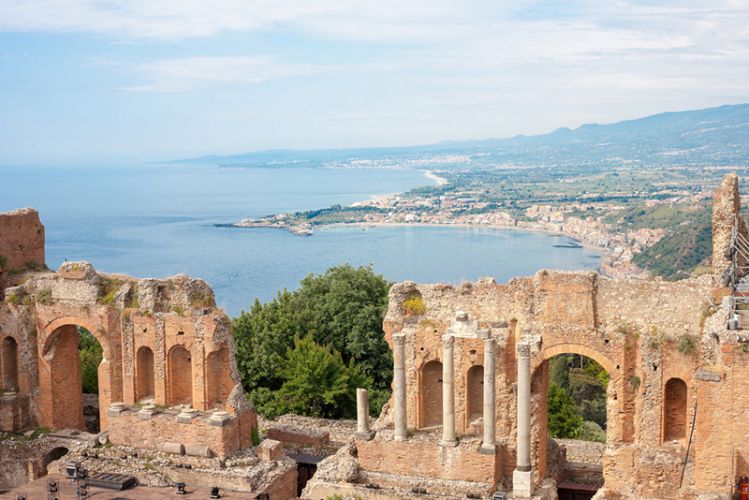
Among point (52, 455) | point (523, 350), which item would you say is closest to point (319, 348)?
point (52, 455)

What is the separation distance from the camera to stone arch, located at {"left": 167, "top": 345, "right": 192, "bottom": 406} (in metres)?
27.9

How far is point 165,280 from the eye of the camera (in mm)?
27875

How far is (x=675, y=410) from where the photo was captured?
2300 cm

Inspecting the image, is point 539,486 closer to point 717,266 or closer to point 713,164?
point 717,266

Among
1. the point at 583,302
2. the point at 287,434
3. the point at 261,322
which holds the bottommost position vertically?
the point at 287,434

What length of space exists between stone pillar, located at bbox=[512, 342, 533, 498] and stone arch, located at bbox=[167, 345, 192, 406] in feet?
33.8

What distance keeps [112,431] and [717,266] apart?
17.7 metres

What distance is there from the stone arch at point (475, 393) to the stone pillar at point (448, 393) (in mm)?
969

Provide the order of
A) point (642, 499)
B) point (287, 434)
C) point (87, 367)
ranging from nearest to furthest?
point (642, 499), point (287, 434), point (87, 367)

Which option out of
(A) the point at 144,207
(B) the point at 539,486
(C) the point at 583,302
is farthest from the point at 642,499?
(A) the point at 144,207

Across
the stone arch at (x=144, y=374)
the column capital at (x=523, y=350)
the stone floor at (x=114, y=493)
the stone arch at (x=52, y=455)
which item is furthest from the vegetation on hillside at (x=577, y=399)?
the stone arch at (x=52, y=455)

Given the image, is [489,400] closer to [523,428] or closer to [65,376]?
[523,428]

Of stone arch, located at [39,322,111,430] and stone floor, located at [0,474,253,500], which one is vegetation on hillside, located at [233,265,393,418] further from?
stone floor, located at [0,474,253,500]

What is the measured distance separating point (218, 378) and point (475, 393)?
304 inches
